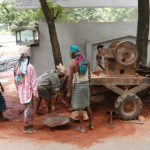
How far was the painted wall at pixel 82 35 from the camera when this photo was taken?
14320 millimetres

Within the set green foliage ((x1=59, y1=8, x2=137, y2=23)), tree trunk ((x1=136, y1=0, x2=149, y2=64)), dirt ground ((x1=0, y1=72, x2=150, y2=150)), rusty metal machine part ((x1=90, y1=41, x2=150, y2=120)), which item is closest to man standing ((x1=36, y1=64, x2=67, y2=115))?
dirt ground ((x1=0, y1=72, x2=150, y2=150))

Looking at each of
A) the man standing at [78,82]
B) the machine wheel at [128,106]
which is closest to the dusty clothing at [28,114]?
the man standing at [78,82]

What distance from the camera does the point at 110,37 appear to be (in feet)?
47.2

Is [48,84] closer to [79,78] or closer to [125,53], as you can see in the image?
[79,78]

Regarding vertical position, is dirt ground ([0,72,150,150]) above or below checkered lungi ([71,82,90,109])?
below

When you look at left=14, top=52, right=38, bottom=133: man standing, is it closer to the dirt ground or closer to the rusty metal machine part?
the dirt ground

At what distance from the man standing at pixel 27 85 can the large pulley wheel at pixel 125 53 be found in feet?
7.07

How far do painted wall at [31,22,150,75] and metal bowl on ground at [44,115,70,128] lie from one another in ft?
17.3

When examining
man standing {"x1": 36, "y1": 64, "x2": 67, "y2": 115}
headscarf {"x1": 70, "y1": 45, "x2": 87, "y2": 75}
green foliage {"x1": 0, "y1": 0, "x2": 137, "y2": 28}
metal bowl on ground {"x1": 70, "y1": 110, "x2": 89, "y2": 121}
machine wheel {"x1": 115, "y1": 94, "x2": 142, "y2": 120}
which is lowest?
metal bowl on ground {"x1": 70, "y1": 110, "x2": 89, "y2": 121}

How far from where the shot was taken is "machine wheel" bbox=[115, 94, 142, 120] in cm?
970

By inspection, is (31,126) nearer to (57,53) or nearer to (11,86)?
(57,53)

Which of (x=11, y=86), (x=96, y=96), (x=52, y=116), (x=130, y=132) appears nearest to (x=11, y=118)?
(x=52, y=116)

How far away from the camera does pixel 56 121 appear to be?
29.9 ft

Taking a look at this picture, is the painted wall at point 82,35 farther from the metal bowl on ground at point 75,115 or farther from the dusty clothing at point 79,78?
the dusty clothing at point 79,78
